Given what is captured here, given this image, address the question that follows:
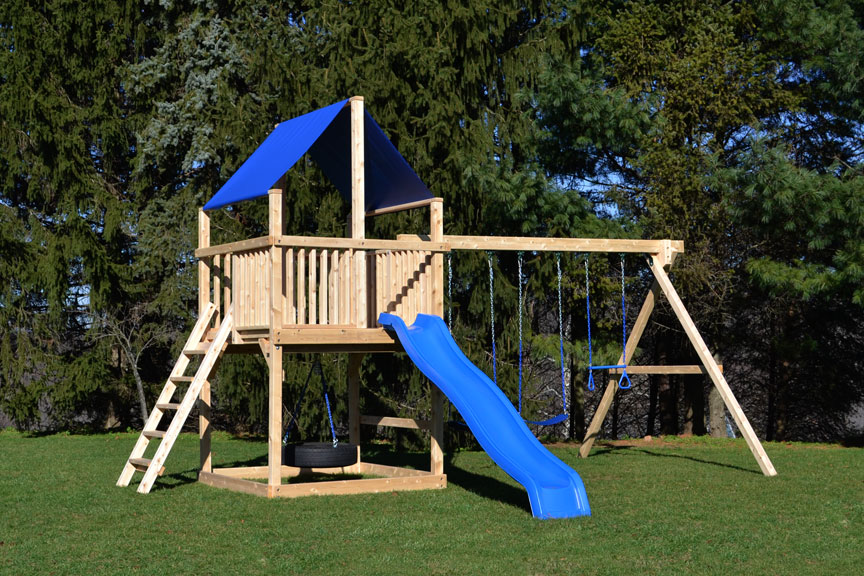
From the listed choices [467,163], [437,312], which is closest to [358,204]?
[437,312]

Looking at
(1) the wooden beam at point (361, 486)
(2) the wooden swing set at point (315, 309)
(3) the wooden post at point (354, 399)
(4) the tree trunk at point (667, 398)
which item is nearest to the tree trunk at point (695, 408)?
(4) the tree trunk at point (667, 398)

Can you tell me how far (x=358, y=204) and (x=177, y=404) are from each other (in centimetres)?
255

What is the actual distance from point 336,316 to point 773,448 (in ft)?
26.7

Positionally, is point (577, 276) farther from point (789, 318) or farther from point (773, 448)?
point (789, 318)

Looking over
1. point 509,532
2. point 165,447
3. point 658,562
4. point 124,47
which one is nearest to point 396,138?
point 124,47

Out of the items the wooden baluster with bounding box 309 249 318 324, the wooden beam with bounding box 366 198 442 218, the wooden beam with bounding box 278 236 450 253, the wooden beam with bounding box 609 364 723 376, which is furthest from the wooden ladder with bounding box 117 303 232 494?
the wooden beam with bounding box 609 364 723 376

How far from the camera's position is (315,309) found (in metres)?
9.68

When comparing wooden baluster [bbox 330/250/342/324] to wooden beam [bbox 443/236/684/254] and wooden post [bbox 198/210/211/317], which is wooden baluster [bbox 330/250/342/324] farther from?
wooden post [bbox 198/210/211/317]

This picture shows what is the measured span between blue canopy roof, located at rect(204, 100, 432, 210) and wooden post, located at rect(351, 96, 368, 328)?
17 centimetres

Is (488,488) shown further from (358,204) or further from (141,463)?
(141,463)

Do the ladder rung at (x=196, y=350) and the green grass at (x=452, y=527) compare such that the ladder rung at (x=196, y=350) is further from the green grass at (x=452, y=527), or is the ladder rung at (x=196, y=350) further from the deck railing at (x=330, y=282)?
the green grass at (x=452, y=527)

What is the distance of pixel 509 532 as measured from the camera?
24.3ft

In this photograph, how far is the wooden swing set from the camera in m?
9.41

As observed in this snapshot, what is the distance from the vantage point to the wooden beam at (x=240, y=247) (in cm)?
941
